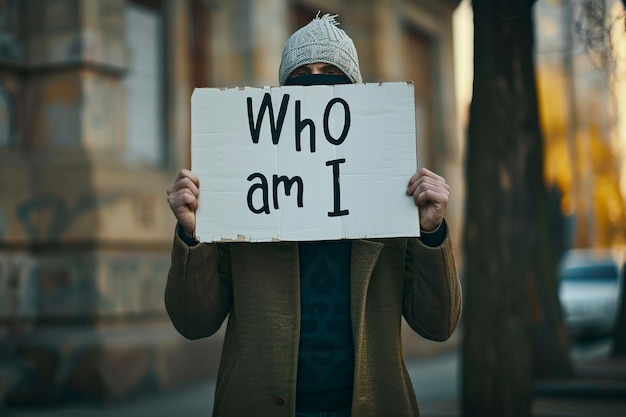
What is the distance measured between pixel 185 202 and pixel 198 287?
242mm

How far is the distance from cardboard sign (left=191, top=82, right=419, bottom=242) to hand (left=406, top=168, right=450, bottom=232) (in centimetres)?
9

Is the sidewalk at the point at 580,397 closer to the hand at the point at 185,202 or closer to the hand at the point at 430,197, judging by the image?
the hand at the point at 430,197

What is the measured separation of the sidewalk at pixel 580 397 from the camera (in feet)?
24.1

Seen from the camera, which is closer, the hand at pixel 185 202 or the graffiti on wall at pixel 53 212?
the hand at pixel 185 202

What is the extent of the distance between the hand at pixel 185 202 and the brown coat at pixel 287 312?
0.05 meters

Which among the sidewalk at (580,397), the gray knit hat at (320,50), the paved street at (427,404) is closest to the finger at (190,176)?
the gray knit hat at (320,50)

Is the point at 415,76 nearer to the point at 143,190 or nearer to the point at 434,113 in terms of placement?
the point at 434,113

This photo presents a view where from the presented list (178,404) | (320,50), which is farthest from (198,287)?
(178,404)

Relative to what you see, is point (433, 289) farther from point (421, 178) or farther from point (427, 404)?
point (427, 404)

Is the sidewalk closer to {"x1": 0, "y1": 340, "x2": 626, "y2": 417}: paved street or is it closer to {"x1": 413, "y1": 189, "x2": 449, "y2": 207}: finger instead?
{"x1": 0, "y1": 340, "x2": 626, "y2": 417}: paved street

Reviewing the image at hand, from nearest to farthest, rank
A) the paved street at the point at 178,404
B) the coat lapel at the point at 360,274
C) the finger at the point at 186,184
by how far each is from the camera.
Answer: the coat lapel at the point at 360,274 < the finger at the point at 186,184 < the paved street at the point at 178,404

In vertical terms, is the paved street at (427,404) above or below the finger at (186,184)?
below

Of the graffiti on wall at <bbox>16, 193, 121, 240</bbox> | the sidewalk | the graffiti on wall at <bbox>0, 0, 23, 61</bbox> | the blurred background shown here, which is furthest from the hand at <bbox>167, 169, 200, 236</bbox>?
the graffiti on wall at <bbox>0, 0, 23, 61</bbox>

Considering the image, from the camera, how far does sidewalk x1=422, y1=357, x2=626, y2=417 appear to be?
734 centimetres
